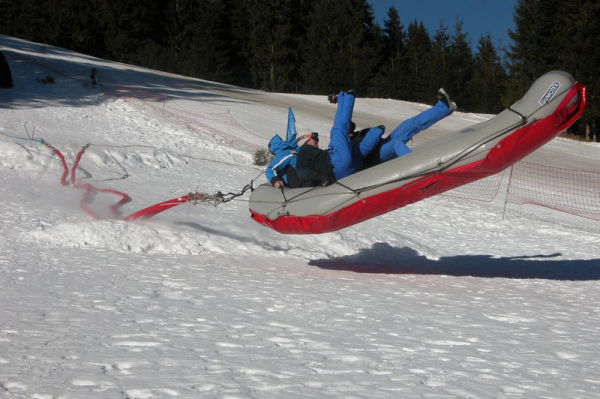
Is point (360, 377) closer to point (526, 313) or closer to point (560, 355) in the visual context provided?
point (560, 355)

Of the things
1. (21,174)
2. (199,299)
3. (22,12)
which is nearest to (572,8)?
(21,174)

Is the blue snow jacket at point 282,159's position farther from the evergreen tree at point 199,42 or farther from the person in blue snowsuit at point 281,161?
the evergreen tree at point 199,42

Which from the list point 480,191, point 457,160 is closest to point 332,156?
point 457,160

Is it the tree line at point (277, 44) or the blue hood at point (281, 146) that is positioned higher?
the tree line at point (277, 44)

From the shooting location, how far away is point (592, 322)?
5.14m

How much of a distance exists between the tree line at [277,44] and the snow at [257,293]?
128 feet

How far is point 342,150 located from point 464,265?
2.67 meters

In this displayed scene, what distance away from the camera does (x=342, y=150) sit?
720 cm

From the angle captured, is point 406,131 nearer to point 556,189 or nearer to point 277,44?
point 556,189

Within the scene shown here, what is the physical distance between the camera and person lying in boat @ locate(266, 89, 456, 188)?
7.06 meters

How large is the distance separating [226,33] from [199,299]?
190ft

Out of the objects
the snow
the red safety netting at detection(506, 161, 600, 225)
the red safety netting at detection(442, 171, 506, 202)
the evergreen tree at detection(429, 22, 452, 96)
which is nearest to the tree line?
the evergreen tree at detection(429, 22, 452, 96)

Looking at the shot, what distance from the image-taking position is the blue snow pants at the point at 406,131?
686cm

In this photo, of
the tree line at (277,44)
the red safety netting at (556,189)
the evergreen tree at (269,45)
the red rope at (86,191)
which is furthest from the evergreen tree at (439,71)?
the red rope at (86,191)
